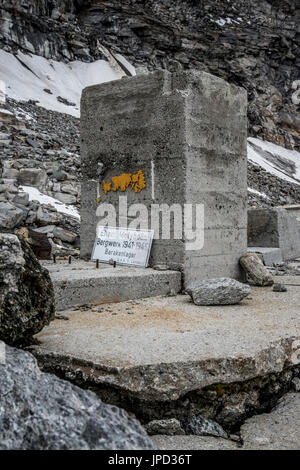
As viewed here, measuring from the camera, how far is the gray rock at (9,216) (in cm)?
771

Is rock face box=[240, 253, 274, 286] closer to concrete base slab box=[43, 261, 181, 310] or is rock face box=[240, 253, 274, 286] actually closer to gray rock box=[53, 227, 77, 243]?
concrete base slab box=[43, 261, 181, 310]

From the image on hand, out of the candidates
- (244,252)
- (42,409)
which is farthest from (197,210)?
(42,409)

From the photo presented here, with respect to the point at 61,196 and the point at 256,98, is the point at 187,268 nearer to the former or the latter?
the point at 61,196

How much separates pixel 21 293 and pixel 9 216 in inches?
221

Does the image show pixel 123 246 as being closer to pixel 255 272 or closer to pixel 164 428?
pixel 255 272

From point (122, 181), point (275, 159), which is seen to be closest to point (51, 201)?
point (122, 181)

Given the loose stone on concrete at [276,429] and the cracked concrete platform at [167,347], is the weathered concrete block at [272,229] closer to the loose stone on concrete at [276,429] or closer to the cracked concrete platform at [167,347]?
the cracked concrete platform at [167,347]

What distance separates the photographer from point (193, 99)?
4.92m

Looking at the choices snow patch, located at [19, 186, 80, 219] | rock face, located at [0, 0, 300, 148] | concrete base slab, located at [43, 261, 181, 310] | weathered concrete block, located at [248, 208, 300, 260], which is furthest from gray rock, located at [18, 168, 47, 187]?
rock face, located at [0, 0, 300, 148]

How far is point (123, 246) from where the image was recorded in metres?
5.23

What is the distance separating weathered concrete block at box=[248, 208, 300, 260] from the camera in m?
8.13

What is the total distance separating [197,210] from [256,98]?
40863mm

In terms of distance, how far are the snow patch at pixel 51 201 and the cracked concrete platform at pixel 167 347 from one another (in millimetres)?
6700

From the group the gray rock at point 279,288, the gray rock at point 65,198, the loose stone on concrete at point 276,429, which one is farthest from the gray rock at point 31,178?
the loose stone on concrete at point 276,429
